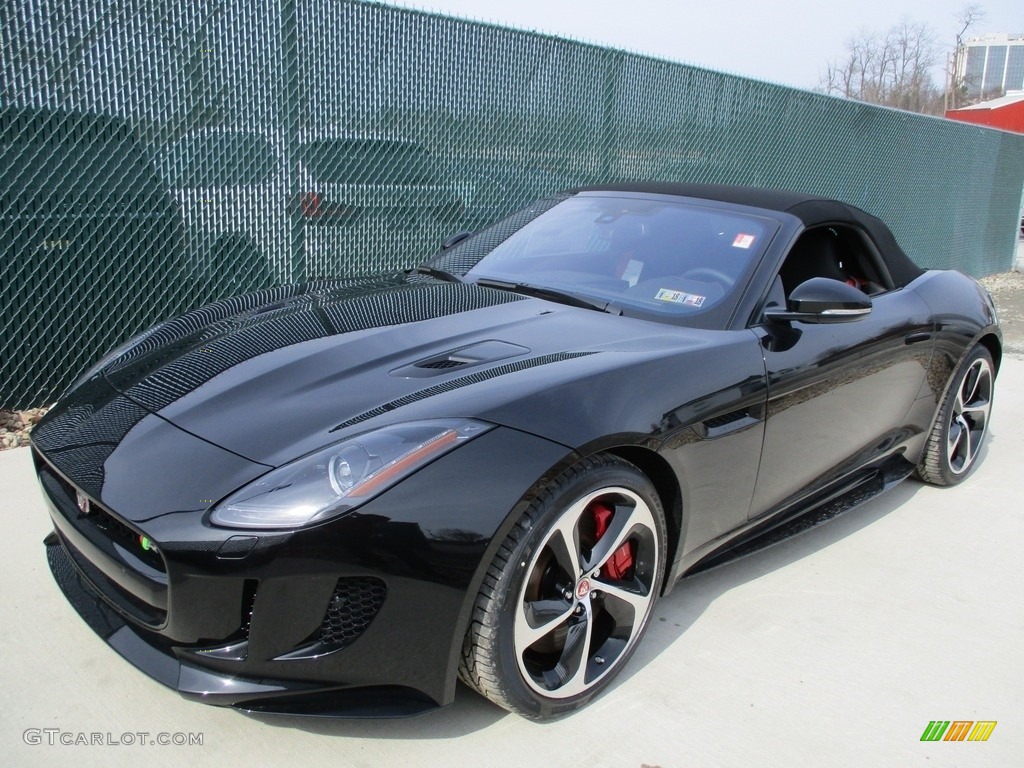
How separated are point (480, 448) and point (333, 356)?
70 cm

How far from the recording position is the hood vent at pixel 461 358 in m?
2.44

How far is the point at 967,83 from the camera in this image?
49.3 m

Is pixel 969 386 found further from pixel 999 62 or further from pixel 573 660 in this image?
pixel 999 62

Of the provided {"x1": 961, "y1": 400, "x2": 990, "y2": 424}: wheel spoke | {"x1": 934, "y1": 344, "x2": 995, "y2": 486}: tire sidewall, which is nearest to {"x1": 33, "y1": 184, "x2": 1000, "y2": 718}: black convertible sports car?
{"x1": 934, "y1": 344, "x2": 995, "y2": 486}: tire sidewall

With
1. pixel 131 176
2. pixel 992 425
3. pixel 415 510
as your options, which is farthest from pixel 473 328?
pixel 992 425

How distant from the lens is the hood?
7.27ft

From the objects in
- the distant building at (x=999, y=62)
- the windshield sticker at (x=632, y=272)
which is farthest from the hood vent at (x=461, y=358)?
the distant building at (x=999, y=62)

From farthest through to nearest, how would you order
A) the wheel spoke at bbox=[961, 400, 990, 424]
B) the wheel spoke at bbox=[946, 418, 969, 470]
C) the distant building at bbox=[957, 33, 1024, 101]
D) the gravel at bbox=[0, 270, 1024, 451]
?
1. the distant building at bbox=[957, 33, 1024, 101]
2. the gravel at bbox=[0, 270, 1024, 451]
3. the wheel spoke at bbox=[961, 400, 990, 424]
4. the wheel spoke at bbox=[946, 418, 969, 470]

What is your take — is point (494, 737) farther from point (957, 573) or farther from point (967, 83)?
point (967, 83)

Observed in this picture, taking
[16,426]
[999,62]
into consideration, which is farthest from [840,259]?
[999,62]

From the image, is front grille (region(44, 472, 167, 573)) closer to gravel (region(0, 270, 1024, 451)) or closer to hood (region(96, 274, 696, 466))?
hood (region(96, 274, 696, 466))

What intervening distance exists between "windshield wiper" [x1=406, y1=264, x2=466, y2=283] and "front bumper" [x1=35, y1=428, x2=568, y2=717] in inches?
59.0

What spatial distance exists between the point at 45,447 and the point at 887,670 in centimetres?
255

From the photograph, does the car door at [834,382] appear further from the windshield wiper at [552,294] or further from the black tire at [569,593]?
the black tire at [569,593]
